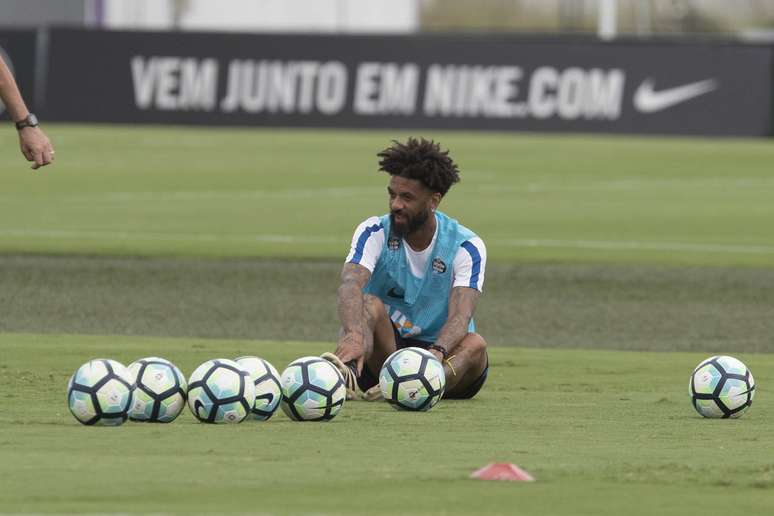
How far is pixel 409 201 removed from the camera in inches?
448

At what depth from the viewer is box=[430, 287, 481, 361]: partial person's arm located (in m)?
11.4

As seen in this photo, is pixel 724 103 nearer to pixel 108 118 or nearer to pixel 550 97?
pixel 550 97

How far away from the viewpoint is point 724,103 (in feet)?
138

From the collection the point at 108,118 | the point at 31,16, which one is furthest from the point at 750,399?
the point at 31,16

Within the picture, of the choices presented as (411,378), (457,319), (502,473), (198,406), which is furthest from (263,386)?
(502,473)

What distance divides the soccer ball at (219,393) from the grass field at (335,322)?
128 millimetres

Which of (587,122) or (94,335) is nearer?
(94,335)

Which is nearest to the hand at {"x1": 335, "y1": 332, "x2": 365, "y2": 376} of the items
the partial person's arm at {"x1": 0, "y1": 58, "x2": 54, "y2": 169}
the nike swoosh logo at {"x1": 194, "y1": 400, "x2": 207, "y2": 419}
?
the nike swoosh logo at {"x1": 194, "y1": 400, "x2": 207, "y2": 419}

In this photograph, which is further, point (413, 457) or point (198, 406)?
point (198, 406)

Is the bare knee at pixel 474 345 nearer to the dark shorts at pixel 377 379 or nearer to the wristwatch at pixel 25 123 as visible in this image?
the dark shorts at pixel 377 379

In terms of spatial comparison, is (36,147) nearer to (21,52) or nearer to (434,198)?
(434,198)

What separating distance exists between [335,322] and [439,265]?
546cm

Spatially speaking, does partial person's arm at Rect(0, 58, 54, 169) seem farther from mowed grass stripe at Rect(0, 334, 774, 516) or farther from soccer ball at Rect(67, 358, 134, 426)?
mowed grass stripe at Rect(0, 334, 774, 516)

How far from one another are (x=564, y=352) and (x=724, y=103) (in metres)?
28.1
